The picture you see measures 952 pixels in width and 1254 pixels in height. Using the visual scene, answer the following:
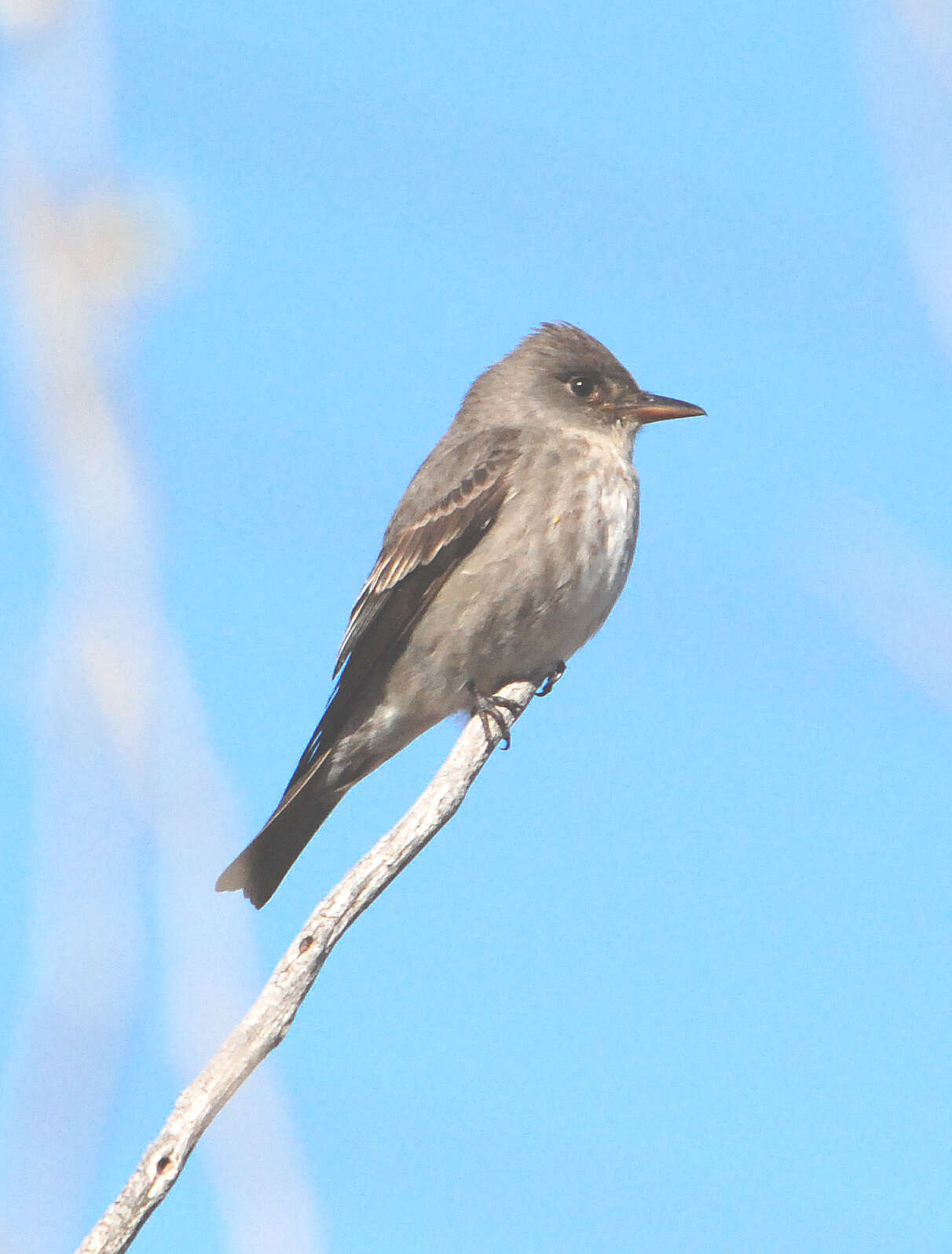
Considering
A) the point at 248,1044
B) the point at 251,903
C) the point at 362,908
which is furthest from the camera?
the point at 251,903

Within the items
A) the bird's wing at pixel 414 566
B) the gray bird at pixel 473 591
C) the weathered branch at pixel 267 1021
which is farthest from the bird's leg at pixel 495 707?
the weathered branch at pixel 267 1021

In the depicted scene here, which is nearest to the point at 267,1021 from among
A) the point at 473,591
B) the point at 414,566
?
the point at 473,591

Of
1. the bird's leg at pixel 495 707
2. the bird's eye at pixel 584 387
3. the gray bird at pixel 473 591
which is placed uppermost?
the bird's eye at pixel 584 387

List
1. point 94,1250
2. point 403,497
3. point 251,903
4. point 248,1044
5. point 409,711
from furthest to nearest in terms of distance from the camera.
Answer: point 403,497
point 409,711
point 251,903
point 248,1044
point 94,1250

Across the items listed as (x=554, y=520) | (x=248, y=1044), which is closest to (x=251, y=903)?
(x=554, y=520)

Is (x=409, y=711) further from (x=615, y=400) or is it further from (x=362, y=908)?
(x=362, y=908)

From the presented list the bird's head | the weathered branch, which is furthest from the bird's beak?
the weathered branch

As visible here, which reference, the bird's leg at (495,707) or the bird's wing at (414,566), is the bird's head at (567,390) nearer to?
the bird's wing at (414,566)
